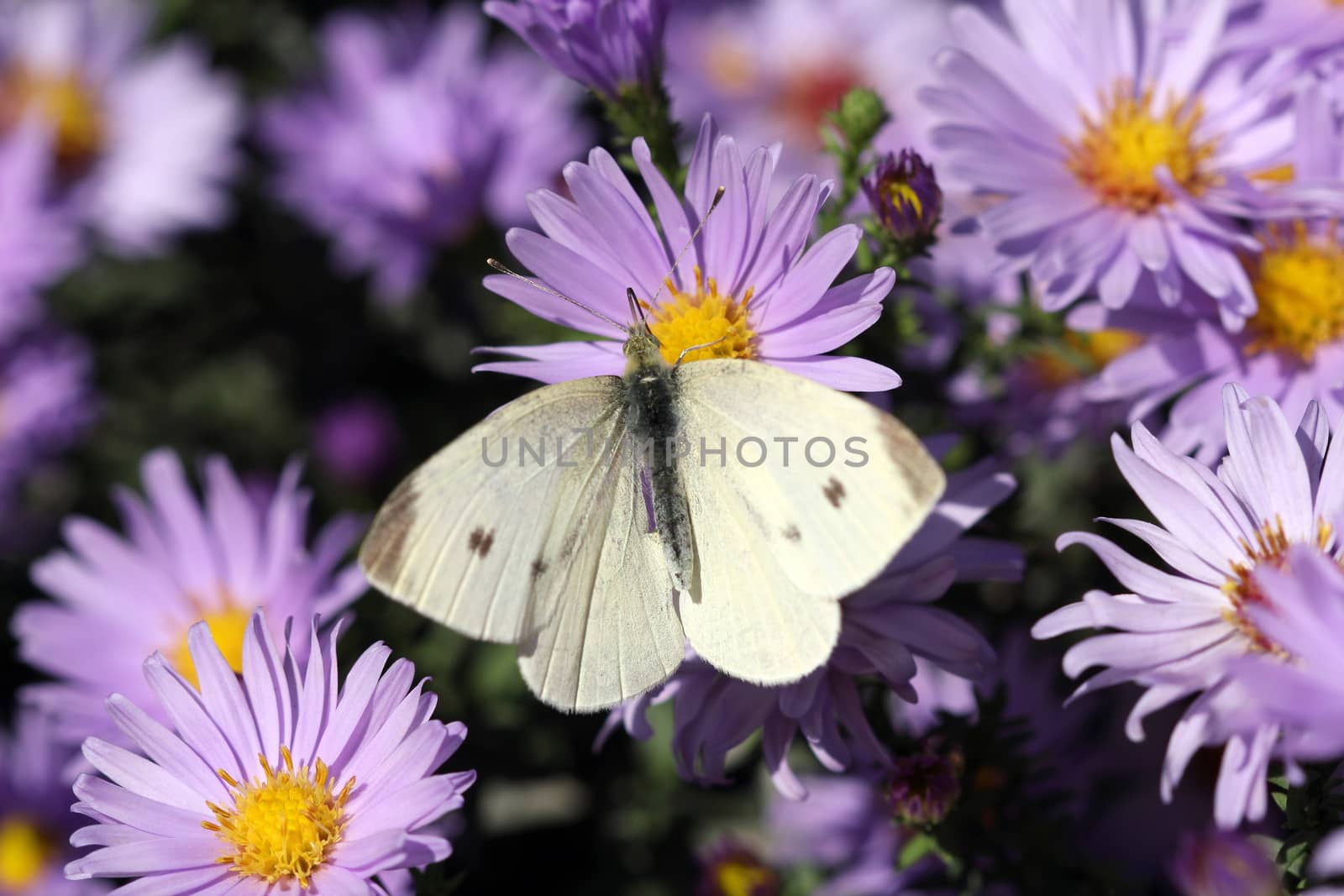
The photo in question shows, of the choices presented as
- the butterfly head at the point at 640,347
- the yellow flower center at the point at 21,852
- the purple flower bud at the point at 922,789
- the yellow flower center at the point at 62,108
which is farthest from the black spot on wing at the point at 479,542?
the yellow flower center at the point at 62,108

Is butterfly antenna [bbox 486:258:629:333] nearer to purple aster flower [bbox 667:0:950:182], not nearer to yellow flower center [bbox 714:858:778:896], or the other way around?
yellow flower center [bbox 714:858:778:896]

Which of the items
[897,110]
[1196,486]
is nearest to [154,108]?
[897,110]

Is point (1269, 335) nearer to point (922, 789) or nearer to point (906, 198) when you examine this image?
point (906, 198)

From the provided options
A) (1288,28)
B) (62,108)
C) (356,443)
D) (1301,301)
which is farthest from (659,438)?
(62,108)

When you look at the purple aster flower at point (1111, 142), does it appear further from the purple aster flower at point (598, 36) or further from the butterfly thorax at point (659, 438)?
the butterfly thorax at point (659, 438)

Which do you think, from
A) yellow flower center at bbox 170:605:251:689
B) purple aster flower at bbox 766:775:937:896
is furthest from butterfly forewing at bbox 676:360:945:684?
yellow flower center at bbox 170:605:251:689

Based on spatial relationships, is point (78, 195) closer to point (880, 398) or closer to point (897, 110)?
point (897, 110)
